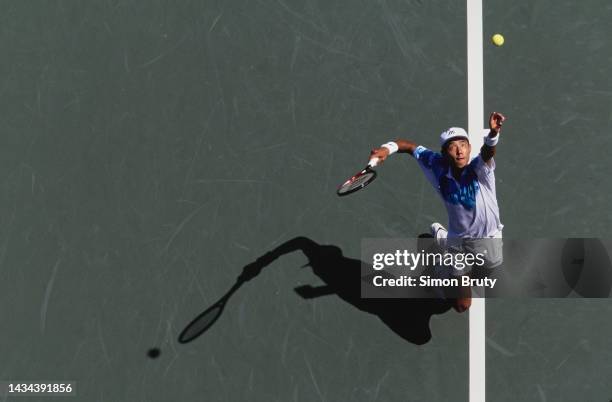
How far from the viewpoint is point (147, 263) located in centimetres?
770

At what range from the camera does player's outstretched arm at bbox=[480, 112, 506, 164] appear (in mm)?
5910

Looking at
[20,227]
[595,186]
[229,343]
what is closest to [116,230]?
[20,227]

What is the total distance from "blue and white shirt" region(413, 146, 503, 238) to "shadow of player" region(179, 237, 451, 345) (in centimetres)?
106

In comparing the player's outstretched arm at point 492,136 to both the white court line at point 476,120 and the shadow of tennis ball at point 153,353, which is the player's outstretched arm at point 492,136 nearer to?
the white court line at point 476,120

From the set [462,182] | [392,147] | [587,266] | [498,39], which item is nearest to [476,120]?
[498,39]

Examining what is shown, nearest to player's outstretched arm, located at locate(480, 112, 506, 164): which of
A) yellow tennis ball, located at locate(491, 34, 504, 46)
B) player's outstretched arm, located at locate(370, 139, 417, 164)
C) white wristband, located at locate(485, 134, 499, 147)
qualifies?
white wristband, located at locate(485, 134, 499, 147)

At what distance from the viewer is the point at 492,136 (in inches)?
239

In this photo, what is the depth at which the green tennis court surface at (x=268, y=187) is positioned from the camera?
7.43 meters

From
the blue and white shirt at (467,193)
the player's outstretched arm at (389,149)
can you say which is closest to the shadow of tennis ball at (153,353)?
the player's outstretched arm at (389,149)

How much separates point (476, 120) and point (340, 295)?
2.34m

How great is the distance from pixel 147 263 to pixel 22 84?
2.46 meters

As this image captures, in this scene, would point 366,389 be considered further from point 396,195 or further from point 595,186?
point 595,186

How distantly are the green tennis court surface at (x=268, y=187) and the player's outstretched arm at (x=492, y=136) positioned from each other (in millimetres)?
1326

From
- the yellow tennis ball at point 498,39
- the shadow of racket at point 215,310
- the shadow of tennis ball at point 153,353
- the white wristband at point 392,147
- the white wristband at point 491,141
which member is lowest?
the shadow of tennis ball at point 153,353
